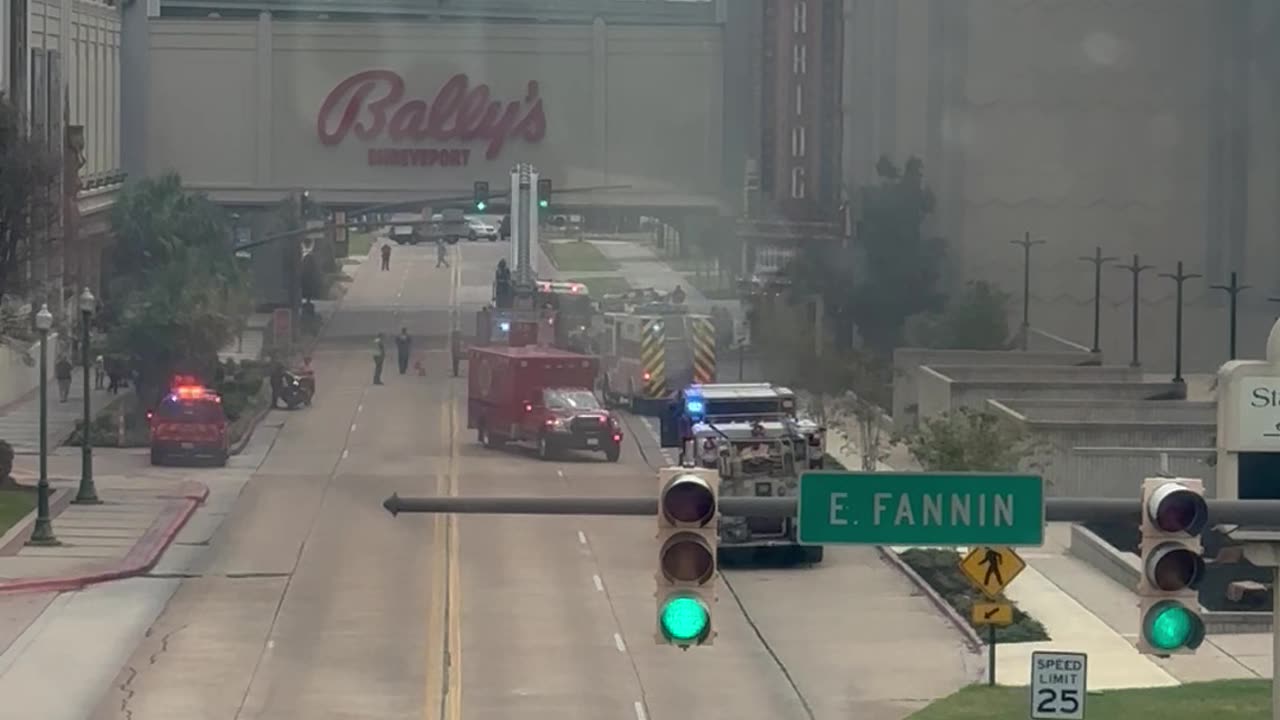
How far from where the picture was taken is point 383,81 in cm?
8756

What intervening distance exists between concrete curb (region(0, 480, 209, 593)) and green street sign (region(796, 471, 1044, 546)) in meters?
24.6

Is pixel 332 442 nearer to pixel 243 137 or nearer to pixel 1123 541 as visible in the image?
pixel 1123 541

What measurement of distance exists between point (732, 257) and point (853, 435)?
43510mm

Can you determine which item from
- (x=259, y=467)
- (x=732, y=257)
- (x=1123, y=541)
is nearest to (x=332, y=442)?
(x=259, y=467)

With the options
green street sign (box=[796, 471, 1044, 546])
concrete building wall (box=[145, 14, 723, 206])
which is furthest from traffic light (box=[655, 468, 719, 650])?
concrete building wall (box=[145, 14, 723, 206])

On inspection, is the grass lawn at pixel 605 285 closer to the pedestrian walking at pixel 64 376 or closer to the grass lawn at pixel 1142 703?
the pedestrian walking at pixel 64 376

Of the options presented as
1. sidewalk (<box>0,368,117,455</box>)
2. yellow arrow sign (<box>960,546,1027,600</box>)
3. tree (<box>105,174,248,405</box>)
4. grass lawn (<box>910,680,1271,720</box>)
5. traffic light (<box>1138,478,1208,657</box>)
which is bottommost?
sidewalk (<box>0,368,117,455</box>)

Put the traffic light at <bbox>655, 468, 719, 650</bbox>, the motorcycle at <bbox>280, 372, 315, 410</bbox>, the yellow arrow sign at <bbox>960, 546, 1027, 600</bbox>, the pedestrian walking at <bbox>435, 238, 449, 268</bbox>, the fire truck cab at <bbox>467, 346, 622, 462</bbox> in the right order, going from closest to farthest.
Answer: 1. the traffic light at <bbox>655, 468, 719, 650</bbox>
2. the yellow arrow sign at <bbox>960, 546, 1027, 600</bbox>
3. the fire truck cab at <bbox>467, 346, 622, 462</bbox>
4. the motorcycle at <bbox>280, 372, 315, 410</bbox>
5. the pedestrian walking at <bbox>435, 238, 449, 268</bbox>

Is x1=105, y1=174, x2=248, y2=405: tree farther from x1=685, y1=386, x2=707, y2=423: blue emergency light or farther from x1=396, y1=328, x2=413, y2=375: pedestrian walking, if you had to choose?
x1=685, y1=386, x2=707, y2=423: blue emergency light

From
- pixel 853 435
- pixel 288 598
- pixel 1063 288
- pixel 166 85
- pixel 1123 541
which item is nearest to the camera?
pixel 288 598

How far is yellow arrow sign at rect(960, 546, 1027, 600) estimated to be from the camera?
83.0 ft

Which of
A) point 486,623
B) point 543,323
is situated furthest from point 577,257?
point 486,623

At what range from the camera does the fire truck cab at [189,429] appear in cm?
4931

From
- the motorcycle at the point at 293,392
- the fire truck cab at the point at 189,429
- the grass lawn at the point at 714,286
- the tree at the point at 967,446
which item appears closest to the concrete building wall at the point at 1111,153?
the grass lawn at the point at 714,286
